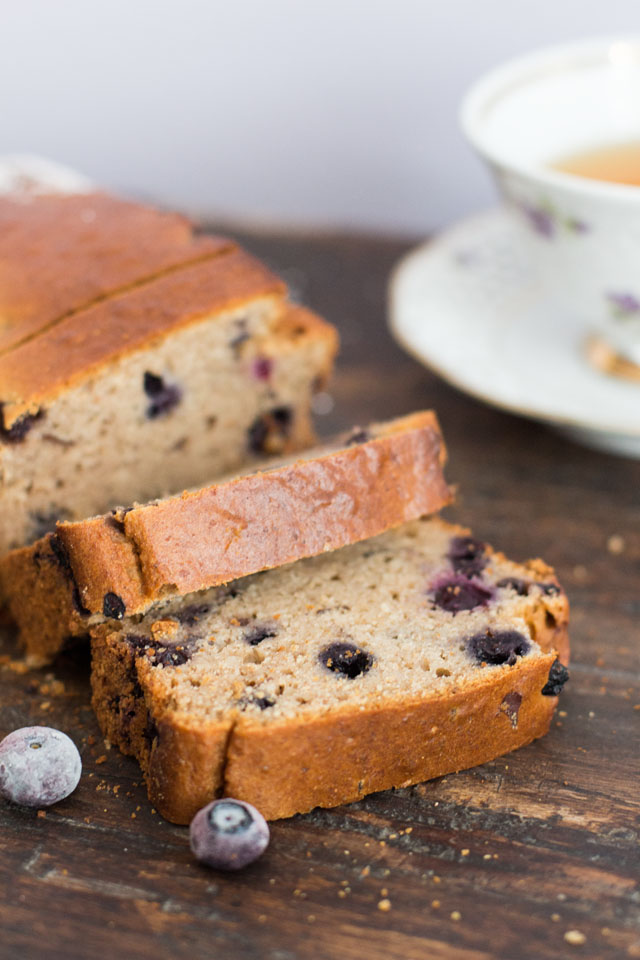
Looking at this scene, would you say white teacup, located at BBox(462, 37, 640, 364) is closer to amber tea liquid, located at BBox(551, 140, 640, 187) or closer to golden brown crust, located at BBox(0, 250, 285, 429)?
amber tea liquid, located at BBox(551, 140, 640, 187)

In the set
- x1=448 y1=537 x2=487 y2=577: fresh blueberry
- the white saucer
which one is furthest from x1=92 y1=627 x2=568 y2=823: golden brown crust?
the white saucer

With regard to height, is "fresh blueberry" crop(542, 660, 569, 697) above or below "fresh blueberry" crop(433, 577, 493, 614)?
below

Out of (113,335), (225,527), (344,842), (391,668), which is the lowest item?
(344,842)

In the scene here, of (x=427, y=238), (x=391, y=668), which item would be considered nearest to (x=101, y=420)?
(x=391, y=668)

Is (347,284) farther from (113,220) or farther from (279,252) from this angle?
(113,220)

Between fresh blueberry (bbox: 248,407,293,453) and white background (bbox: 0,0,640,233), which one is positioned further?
white background (bbox: 0,0,640,233)

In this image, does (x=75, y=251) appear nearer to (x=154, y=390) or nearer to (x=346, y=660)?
(x=154, y=390)

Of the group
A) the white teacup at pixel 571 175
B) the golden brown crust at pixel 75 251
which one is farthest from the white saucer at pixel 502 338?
the golden brown crust at pixel 75 251
